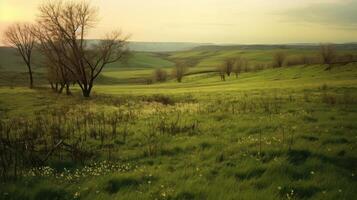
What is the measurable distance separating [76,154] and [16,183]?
2.58m

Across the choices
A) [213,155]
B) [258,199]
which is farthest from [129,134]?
[258,199]

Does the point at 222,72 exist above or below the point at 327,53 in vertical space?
below

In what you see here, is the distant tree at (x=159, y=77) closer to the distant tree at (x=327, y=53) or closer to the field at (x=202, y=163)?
the distant tree at (x=327, y=53)

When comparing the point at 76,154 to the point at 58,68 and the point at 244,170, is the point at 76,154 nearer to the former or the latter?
the point at 244,170

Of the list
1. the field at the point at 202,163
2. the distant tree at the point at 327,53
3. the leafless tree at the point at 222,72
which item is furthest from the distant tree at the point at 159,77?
the field at the point at 202,163

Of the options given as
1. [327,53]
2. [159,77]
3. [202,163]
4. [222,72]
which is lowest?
[159,77]

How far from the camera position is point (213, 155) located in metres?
10.6

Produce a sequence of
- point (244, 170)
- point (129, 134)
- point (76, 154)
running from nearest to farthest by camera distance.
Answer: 1. point (244, 170)
2. point (76, 154)
3. point (129, 134)

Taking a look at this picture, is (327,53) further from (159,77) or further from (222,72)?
(159,77)

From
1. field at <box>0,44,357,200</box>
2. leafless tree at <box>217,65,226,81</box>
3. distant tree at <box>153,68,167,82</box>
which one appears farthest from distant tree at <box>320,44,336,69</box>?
field at <box>0,44,357,200</box>

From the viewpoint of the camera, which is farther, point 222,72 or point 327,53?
point 222,72

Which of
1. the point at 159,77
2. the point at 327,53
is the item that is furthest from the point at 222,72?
the point at 327,53

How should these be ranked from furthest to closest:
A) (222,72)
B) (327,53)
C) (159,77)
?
(159,77), (222,72), (327,53)

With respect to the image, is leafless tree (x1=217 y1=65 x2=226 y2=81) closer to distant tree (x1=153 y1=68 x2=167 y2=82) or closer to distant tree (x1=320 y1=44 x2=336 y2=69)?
distant tree (x1=153 y1=68 x2=167 y2=82)
